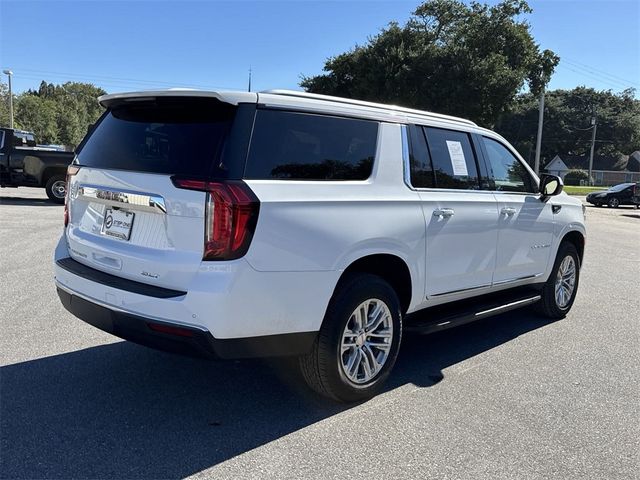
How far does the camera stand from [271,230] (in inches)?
121

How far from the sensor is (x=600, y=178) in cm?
8375

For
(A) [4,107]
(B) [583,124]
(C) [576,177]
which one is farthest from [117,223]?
(B) [583,124]

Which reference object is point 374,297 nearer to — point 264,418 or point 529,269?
point 264,418

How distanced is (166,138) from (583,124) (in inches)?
3751

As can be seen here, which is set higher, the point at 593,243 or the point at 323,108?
the point at 323,108

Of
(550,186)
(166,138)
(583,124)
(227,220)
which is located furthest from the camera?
(583,124)

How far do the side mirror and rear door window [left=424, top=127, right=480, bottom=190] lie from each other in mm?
1114

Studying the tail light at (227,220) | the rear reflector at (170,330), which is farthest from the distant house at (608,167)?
the rear reflector at (170,330)

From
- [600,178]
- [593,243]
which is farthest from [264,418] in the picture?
[600,178]

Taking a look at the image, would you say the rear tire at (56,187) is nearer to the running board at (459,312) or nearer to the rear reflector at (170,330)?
the running board at (459,312)

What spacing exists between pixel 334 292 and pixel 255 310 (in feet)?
2.09

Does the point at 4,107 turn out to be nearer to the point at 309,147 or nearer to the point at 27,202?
the point at 27,202

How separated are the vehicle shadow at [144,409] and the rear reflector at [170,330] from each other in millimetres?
645

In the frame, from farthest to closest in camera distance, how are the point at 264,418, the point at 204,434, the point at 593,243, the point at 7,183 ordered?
the point at 7,183 → the point at 593,243 → the point at 264,418 → the point at 204,434
